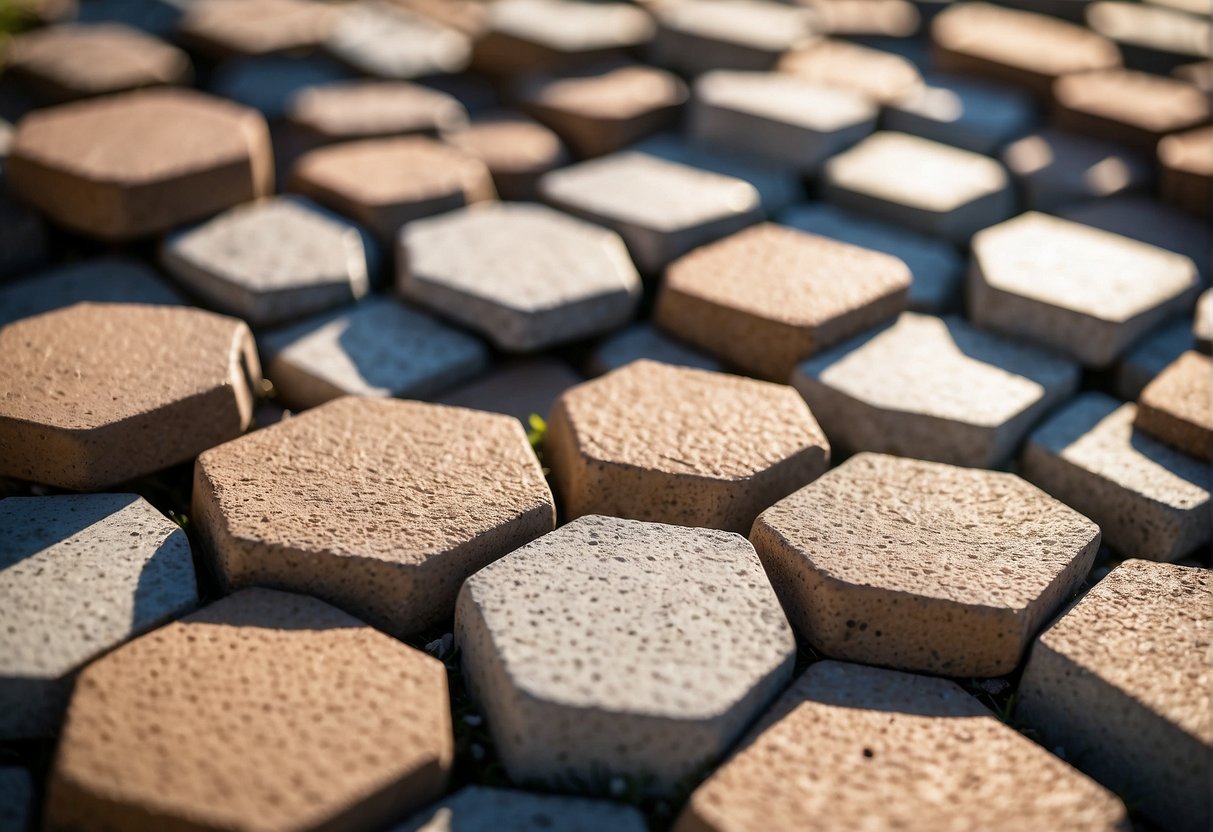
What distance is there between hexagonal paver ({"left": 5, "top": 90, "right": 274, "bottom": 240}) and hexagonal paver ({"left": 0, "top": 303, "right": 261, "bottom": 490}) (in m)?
0.38

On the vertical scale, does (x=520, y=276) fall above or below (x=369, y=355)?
above

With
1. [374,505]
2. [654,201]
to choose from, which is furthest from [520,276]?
[374,505]

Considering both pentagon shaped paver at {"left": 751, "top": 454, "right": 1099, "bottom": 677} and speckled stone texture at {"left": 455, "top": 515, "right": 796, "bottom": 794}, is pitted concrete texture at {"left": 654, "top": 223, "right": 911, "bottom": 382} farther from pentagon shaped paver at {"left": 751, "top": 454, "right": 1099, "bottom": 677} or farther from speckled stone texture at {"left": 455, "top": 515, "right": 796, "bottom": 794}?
speckled stone texture at {"left": 455, "top": 515, "right": 796, "bottom": 794}

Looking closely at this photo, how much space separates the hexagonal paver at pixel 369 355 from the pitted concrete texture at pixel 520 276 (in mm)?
61

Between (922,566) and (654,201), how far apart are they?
1335 millimetres

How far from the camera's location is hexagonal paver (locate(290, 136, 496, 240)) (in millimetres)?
2635

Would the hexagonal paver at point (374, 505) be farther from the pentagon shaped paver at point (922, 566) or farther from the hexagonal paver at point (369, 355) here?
the pentagon shaped paver at point (922, 566)

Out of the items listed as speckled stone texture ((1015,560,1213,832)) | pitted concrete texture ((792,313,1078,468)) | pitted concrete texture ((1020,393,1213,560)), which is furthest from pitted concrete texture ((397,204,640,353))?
speckled stone texture ((1015,560,1213,832))

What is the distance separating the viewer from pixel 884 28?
3809mm

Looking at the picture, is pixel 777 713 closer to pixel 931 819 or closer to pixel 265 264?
pixel 931 819

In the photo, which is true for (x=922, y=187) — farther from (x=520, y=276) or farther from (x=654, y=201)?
(x=520, y=276)

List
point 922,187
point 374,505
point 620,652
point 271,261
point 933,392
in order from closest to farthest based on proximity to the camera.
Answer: point 620,652 → point 374,505 → point 933,392 → point 271,261 → point 922,187

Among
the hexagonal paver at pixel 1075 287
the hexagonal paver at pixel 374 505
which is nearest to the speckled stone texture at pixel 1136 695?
the hexagonal paver at pixel 1075 287

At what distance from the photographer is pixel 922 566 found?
5.57 ft
